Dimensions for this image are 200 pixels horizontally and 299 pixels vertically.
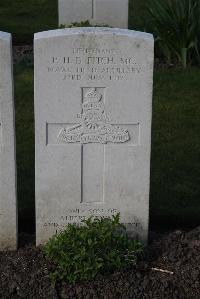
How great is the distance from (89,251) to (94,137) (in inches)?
31.5

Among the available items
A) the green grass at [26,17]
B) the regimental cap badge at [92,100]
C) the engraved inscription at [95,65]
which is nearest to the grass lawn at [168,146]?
the regimental cap badge at [92,100]

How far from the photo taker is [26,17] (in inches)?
556

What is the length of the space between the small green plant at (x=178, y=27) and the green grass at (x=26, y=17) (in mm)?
2632

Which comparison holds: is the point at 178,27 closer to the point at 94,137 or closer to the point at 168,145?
the point at 168,145

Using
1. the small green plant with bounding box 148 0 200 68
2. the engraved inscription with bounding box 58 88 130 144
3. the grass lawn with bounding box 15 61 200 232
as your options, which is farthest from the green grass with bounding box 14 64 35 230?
the small green plant with bounding box 148 0 200 68

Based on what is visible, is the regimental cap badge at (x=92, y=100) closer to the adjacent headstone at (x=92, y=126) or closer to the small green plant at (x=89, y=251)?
the adjacent headstone at (x=92, y=126)

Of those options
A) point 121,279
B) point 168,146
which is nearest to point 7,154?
point 121,279

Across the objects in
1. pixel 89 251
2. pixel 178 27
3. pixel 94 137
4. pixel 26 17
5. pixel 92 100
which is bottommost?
pixel 89 251

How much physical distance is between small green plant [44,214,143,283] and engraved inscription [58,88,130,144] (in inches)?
21.9

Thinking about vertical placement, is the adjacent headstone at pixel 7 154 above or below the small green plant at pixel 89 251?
above

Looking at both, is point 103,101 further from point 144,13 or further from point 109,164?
point 144,13

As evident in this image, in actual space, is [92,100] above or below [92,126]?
above

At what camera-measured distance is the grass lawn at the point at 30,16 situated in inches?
496

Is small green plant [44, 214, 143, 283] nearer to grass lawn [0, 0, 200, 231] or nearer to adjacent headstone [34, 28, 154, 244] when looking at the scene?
adjacent headstone [34, 28, 154, 244]
